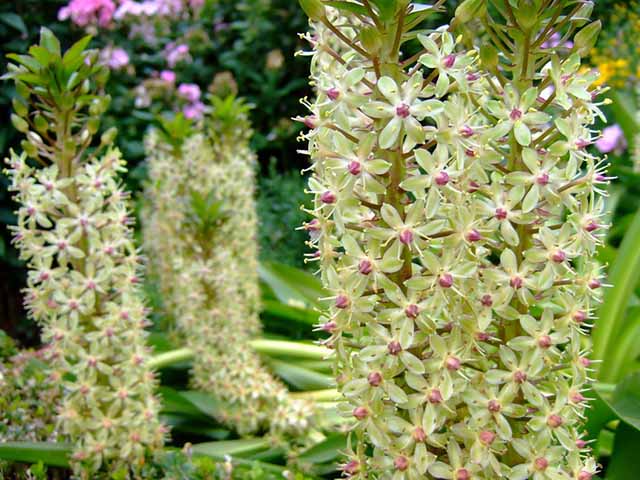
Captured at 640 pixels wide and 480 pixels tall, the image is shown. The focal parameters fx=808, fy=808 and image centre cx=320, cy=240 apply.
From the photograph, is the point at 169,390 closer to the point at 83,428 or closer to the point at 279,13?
the point at 83,428

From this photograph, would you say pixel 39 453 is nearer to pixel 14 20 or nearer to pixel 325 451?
pixel 325 451

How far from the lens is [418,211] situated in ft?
3.66

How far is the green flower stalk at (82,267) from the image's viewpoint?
1958 millimetres

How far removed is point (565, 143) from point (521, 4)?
208 millimetres

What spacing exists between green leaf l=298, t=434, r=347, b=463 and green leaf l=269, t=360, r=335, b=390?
54 centimetres

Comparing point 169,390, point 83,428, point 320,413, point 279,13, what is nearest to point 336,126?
point 83,428

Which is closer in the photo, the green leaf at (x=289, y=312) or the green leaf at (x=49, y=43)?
the green leaf at (x=49, y=43)

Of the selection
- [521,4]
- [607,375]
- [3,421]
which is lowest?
[3,421]

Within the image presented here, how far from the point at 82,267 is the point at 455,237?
1178mm

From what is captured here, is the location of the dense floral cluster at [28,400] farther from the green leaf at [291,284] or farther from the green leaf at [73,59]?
the green leaf at [291,284]

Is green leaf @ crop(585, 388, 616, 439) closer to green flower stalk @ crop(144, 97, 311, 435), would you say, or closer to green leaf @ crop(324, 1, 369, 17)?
green flower stalk @ crop(144, 97, 311, 435)

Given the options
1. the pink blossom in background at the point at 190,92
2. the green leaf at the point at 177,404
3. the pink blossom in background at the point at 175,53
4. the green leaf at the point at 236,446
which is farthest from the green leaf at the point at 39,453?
the pink blossom in background at the point at 175,53

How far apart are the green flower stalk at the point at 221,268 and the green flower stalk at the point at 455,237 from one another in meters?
1.31

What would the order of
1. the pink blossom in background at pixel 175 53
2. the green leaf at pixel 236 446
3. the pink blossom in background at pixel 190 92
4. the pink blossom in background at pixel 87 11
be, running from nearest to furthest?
the green leaf at pixel 236 446, the pink blossom in background at pixel 87 11, the pink blossom in background at pixel 190 92, the pink blossom in background at pixel 175 53
